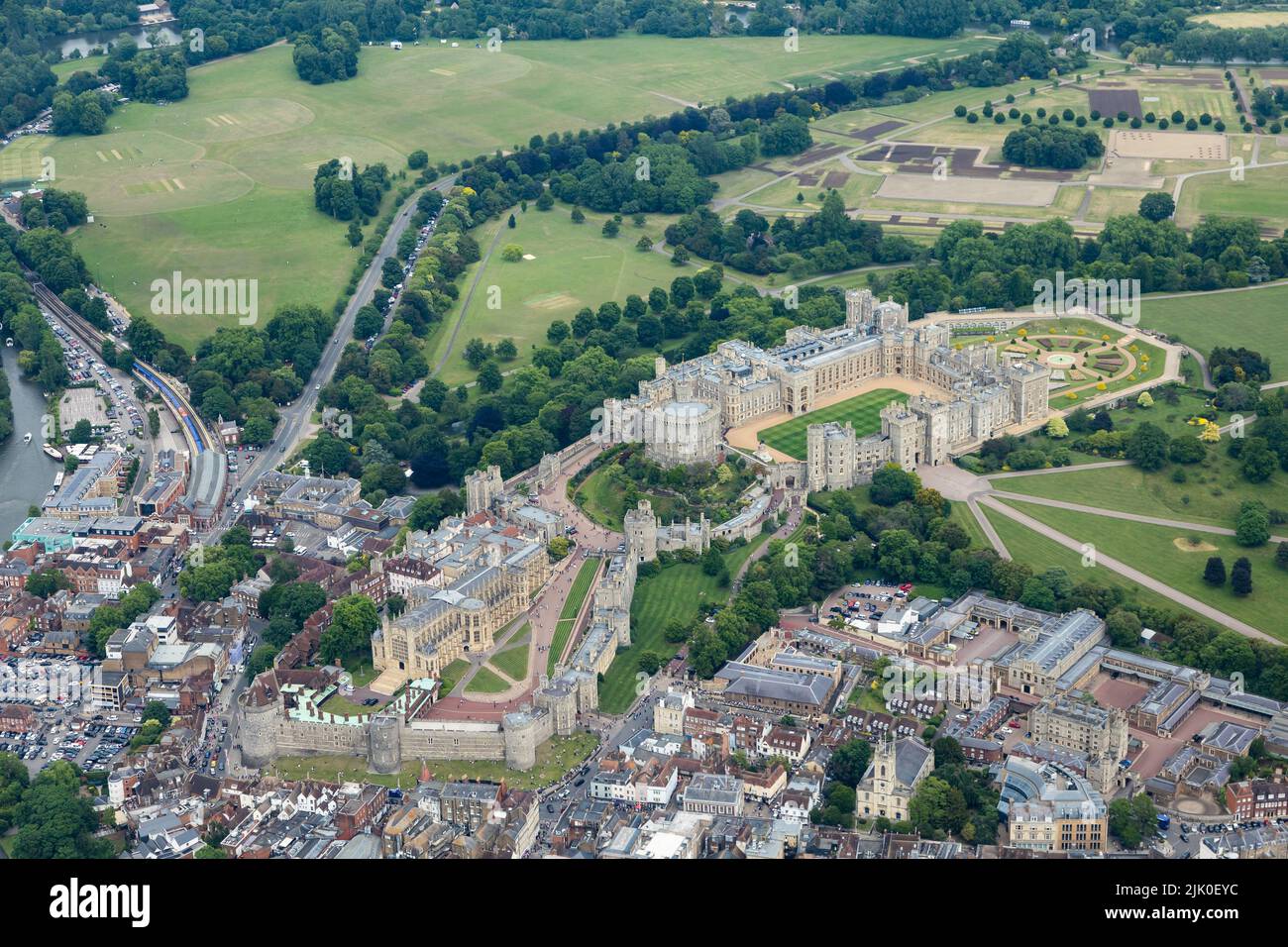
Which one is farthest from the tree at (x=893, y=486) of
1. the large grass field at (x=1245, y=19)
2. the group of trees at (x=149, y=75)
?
the large grass field at (x=1245, y=19)

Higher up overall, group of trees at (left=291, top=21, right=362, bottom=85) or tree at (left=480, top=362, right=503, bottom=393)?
group of trees at (left=291, top=21, right=362, bottom=85)

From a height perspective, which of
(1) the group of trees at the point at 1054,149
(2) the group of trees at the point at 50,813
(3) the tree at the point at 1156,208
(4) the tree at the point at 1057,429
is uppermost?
(1) the group of trees at the point at 1054,149

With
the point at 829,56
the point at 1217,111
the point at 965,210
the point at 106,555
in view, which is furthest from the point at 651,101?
the point at 106,555

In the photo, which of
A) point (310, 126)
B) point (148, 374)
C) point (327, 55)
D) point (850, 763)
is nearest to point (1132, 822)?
point (850, 763)

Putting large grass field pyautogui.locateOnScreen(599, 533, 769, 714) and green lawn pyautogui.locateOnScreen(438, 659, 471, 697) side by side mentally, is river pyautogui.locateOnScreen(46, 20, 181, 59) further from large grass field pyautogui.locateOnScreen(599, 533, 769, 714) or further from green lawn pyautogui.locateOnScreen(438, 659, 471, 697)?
green lawn pyautogui.locateOnScreen(438, 659, 471, 697)

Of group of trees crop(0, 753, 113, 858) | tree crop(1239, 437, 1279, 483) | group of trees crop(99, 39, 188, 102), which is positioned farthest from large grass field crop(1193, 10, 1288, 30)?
group of trees crop(0, 753, 113, 858)

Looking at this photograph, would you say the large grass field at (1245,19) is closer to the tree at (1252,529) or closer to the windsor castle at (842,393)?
the windsor castle at (842,393)

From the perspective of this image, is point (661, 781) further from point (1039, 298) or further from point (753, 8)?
point (753, 8)
